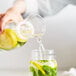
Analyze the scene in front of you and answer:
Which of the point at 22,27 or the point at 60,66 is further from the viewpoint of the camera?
the point at 60,66

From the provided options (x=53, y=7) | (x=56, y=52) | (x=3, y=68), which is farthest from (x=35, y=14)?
(x=3, y=68)

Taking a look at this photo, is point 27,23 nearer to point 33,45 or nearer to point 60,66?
point 33,45

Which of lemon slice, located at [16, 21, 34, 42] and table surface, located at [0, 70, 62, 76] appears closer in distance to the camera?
lemon slice, located at [16, 21, 34, 42]

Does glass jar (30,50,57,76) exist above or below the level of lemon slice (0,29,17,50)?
below

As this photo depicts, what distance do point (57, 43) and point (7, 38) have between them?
32 cm

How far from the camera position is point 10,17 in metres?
1.54

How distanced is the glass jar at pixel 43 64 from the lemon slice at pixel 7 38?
0.12m

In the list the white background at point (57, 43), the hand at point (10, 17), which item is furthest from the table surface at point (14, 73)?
the hand at point (10, 17)

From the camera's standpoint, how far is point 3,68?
5.19 feet

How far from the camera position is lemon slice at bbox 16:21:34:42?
139cm

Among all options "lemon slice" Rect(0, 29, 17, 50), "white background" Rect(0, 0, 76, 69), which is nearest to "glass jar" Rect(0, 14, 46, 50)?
"lemon slice" Rect(0, 29, 17, 50)

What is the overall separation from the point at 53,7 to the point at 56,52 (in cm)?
25

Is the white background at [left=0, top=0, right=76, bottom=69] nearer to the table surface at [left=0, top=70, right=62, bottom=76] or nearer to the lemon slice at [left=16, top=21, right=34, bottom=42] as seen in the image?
the table surface at [left=0, top=70, right=62, bottom=76]

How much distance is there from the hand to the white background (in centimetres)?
14
